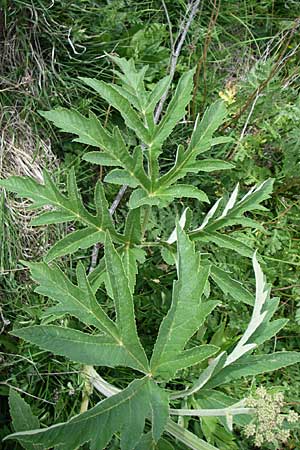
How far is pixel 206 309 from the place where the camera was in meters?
1.60

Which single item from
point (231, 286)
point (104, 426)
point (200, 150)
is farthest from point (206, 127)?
point (104, 426)

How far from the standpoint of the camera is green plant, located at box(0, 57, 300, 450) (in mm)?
1501

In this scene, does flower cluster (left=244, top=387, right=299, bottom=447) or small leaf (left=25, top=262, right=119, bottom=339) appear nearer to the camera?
flower cluster (left=244, top=387, right=299, bottom=447)

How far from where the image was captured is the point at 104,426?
147 cm

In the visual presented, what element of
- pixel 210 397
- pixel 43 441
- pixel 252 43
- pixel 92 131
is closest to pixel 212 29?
pixel 252 43

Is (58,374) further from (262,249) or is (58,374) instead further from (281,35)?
(281,35)

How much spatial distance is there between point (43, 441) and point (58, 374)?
2.80 ft

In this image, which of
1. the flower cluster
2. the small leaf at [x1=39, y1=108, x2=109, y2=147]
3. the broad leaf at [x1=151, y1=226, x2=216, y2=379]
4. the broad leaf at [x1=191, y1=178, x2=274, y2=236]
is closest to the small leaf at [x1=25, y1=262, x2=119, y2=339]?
the broad leaf at [x1=151, y1=226, x2=216, y2=379]

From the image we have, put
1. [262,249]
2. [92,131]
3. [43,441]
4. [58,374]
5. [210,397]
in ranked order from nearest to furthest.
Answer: [43,441] → [210,397] → [92,131] → [58,374] → [262,249]

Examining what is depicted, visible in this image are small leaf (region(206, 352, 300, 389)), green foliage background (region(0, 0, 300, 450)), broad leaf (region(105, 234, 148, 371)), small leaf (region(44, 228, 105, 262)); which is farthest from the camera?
green foliage background (region(0, 0, 300, 450))

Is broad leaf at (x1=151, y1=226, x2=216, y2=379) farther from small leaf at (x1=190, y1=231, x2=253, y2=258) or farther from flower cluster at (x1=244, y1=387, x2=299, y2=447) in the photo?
small leaf at (x1=190, y1=231, x2=253, y2=258)

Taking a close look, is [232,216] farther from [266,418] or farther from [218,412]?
[266,418]

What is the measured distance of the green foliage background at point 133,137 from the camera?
2.35 m

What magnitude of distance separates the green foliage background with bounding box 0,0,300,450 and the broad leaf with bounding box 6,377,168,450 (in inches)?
31.5
